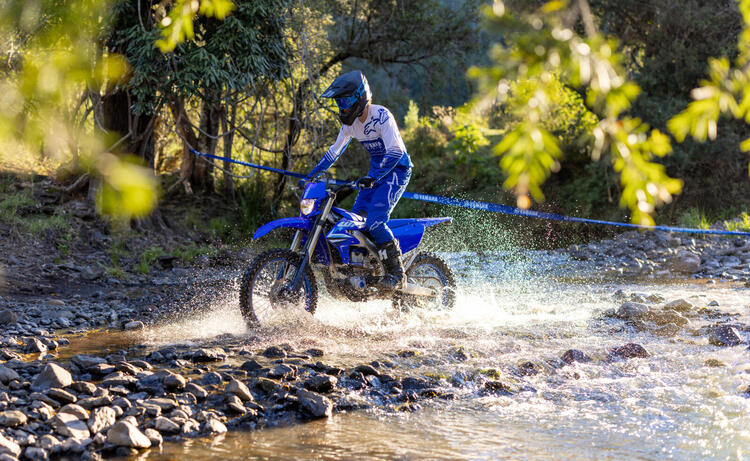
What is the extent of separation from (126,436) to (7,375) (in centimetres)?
133

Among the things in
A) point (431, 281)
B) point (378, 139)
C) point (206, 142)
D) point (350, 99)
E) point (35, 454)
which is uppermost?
point (206, 142)

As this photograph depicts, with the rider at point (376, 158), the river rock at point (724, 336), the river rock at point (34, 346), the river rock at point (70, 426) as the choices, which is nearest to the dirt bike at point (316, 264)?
the rider at point (376, 158)

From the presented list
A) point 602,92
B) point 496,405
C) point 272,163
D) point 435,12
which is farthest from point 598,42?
point 435,12

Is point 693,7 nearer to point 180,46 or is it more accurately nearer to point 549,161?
point 180,46

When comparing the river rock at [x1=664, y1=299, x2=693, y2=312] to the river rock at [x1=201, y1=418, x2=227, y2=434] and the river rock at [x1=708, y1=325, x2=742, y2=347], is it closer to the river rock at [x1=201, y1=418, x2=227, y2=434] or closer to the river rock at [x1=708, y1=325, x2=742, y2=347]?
the river rock at [x1=708, y1=325, x2=742, y2=347]

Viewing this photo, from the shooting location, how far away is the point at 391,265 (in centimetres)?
647

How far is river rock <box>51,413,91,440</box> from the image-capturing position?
137 inches

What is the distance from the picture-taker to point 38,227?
34.1ft

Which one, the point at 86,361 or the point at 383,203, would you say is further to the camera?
the point at 383,203

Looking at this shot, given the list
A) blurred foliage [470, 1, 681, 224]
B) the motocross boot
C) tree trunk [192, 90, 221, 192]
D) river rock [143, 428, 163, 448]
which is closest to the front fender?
the motocross boot

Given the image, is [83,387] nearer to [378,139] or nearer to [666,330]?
[378,139]

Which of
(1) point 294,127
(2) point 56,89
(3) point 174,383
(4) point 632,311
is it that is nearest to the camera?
(2) point 56,89

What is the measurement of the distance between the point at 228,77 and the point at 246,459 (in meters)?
7.85

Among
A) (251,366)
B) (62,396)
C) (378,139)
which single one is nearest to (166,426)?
(62,396)
